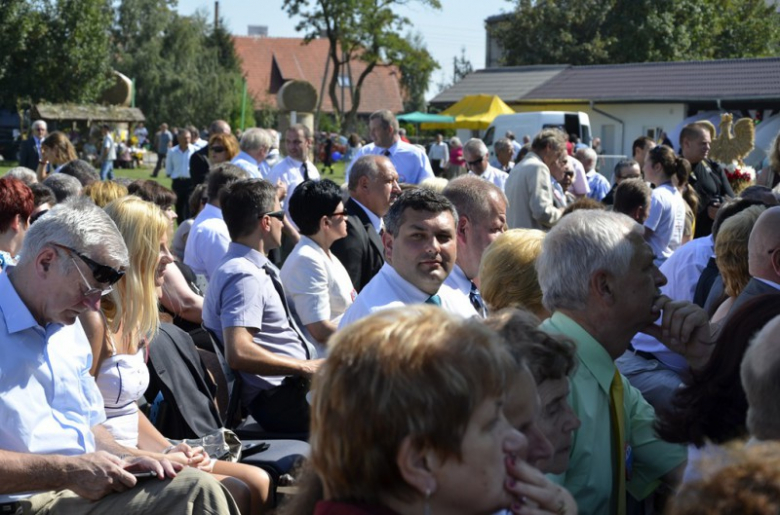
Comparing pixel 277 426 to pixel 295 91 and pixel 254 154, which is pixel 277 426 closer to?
pixel 254 154

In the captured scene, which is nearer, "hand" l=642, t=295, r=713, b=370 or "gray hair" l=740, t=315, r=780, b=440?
"gray hair" l=740, t=315, r=780, b=440

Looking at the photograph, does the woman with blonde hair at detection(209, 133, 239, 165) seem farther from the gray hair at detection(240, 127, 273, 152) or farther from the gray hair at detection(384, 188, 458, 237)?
the gray hair at detection(384, 188, 458, 237)

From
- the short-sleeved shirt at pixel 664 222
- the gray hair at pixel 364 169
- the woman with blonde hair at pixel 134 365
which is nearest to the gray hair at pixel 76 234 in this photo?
the woman with blonde hair at pixel 134 365

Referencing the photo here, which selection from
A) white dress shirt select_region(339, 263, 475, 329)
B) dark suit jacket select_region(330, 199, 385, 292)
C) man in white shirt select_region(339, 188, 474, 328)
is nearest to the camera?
white dress shirt select_region(339, 263, 475, 329)

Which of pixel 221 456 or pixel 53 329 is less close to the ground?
pixel 53 329

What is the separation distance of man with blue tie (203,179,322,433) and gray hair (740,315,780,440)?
3053mm

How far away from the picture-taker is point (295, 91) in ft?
131

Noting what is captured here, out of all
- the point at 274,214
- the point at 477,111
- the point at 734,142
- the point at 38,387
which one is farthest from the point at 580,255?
the point at 477,111

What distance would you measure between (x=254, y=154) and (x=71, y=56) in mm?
A: 34384

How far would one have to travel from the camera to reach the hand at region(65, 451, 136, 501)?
339 centimetres

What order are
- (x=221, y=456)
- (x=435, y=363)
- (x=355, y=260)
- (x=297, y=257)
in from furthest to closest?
(x=355, y=260) < (x=297, y=257) < (x=221, y=456) < (x=435, y=363)

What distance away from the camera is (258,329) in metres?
4.96

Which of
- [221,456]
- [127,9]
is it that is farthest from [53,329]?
[127,9]

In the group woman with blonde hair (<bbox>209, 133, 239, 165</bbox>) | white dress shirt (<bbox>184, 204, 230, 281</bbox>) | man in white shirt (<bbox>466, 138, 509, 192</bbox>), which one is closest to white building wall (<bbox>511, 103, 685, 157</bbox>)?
man in white shirt (<bbox>466, 138, 509, 192</bbox>)
